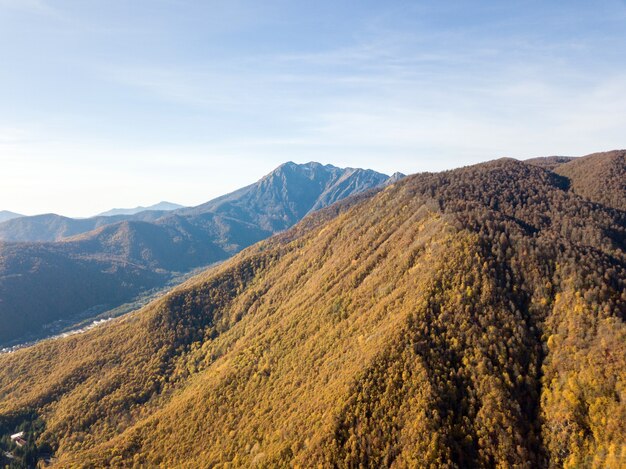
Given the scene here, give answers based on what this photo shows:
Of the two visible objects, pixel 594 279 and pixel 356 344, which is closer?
pixel 594 279

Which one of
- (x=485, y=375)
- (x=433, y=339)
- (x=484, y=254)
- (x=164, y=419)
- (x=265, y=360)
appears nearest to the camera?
(x=485, y=375)

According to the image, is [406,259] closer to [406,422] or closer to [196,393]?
[406,422]

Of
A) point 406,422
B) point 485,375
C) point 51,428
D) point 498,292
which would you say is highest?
point 498,292

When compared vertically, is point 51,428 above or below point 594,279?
below

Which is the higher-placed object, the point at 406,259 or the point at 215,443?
the point at 406,259

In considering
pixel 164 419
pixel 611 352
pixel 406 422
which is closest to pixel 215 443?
pixel 164 419

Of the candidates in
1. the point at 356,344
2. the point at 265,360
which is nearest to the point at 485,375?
the point at 356,344

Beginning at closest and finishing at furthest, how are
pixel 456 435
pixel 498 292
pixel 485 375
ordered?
1. pixel 456 435
2. pixel 485 375
3. pixel 498 292

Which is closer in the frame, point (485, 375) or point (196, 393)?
point (485, 375)

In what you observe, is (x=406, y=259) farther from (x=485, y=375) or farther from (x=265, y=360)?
(x=265, y=360)
